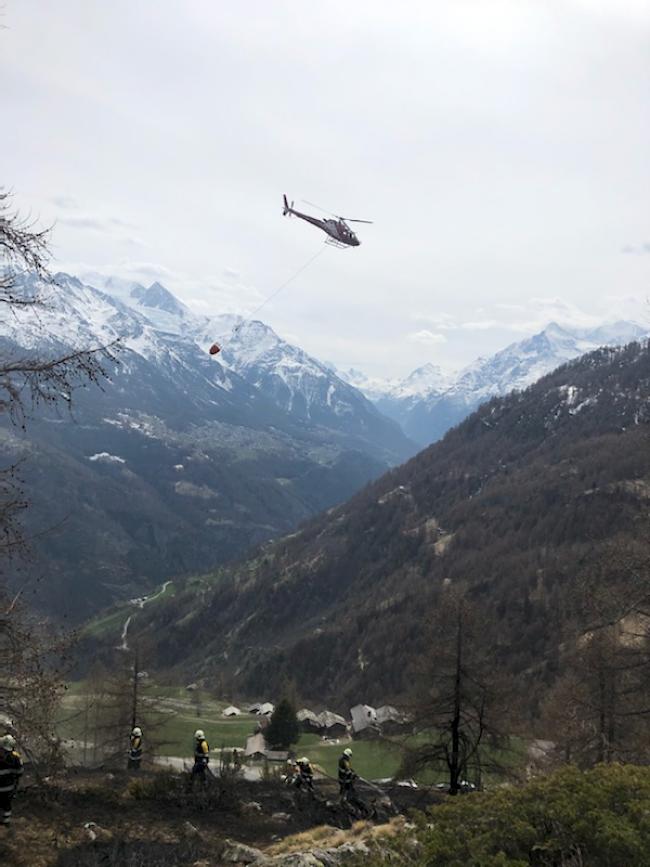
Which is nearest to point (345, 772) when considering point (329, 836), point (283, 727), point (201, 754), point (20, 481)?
point (329, 836)

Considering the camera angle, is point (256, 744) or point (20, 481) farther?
point (256, 744)

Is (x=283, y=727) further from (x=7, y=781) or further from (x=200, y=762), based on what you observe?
(x=7, y=781)

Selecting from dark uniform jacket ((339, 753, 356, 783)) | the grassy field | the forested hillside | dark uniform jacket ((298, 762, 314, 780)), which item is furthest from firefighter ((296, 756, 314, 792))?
the forested hillside

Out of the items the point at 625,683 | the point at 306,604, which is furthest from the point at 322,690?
the point at 625,683

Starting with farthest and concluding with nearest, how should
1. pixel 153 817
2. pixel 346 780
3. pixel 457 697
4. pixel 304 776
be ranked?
pixel 457 697
pixel 304 776
pixel 346 780
pixel 153 817

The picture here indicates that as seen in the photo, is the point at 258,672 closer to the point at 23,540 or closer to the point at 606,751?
the point at 606,751

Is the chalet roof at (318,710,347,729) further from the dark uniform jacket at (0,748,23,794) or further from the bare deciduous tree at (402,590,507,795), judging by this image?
the dark uniform jacket at (0,748,23,794)

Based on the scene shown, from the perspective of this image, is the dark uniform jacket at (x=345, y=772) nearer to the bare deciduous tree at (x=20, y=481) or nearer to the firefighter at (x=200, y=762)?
the firefighter at (x=200, y=762)
